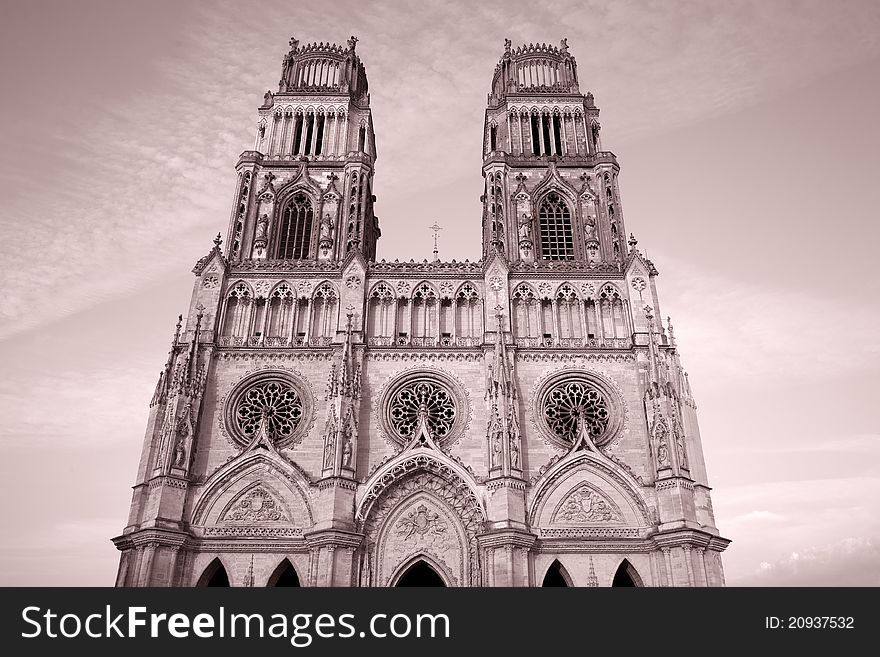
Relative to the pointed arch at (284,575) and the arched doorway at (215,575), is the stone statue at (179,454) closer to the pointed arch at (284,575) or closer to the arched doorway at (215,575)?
the arched doorway at (215,575)

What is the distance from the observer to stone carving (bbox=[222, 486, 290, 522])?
31.0 meters

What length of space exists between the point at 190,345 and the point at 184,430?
4.61 metres

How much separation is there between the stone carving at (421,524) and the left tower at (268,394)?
2.66 metres

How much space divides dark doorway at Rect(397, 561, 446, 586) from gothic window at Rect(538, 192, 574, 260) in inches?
723

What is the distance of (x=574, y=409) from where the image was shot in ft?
111

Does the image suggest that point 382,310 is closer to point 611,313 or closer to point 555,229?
point 555,229

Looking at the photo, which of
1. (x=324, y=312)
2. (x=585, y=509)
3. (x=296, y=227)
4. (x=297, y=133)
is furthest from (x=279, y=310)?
(x=585, y=509)

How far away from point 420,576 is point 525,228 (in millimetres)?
19738

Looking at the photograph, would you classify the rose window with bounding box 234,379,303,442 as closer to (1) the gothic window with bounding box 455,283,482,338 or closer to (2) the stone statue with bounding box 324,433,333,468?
(2) the stone statue with bounding box 324,433,333,468

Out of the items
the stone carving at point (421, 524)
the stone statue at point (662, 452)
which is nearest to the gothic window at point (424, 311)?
the stone carving at point (421, 524)

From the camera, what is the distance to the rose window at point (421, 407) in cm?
3331

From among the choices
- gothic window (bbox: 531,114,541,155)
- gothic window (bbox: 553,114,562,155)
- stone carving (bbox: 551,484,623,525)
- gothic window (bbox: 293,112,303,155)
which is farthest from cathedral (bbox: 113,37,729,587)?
gothic window (bbox: 553,114,562,155)
